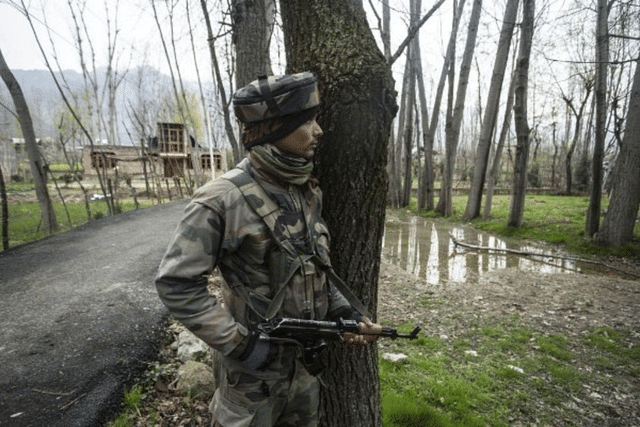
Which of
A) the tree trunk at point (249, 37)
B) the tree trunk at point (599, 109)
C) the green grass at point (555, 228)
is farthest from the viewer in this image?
the tree trunk at point (599, 109)

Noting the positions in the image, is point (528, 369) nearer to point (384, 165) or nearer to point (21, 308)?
point (384, 165)

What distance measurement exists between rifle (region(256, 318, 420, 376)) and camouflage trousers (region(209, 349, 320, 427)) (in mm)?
129

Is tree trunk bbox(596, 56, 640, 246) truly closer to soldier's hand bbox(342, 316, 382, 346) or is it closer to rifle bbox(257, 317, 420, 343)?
rifle bbox(257, 317, 420, 343)

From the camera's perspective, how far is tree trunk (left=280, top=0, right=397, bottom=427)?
6.18 feet

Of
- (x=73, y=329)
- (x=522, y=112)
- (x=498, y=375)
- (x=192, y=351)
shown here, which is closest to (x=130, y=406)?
(x=192, y=351)

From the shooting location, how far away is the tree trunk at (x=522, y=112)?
37.2 ft

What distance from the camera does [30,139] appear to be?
10336mm

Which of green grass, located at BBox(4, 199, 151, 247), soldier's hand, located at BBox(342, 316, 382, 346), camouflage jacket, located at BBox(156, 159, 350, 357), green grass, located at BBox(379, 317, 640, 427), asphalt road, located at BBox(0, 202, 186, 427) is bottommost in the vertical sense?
green grass, located at BBox(379, 317, 640, 427)

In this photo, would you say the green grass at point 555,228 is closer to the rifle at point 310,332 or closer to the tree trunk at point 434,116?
the tree trunk at point 434,116

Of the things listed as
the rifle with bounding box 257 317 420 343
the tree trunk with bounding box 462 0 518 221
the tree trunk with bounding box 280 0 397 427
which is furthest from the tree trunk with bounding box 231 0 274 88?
the tree trunk with bounding box 462 0 518 221

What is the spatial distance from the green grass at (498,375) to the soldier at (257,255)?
1798mm

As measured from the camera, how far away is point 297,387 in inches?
72.1

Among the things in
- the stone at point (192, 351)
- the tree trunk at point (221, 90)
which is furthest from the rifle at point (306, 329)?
the tree trunk at point (221, 90)

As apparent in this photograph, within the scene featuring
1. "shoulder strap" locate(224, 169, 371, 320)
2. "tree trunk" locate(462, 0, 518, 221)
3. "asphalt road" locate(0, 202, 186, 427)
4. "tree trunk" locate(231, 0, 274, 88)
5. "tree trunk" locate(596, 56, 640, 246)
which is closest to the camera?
"shoulder strap" locate(224, 169, 371, 320)
